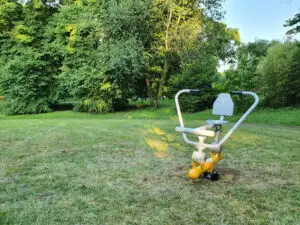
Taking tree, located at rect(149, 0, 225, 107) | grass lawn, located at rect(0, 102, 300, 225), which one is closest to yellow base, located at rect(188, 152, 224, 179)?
grass lawn, located at rect(0, 102, 300, 225)

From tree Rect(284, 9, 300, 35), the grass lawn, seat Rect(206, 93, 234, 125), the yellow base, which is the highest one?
tree Rect(284, 9, 300, 35)

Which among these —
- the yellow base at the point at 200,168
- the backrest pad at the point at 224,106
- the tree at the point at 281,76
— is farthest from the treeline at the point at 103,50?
the yellow base at the point at 200,168

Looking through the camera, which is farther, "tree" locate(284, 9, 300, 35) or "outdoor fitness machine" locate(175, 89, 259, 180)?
"tree" locate(284, 9, 300, 35)

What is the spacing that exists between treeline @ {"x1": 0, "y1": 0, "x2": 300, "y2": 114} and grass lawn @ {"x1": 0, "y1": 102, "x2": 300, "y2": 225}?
663 cm

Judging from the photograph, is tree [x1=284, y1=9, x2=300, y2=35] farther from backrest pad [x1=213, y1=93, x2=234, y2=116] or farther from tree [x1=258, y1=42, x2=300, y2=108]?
backrest pad [x1=213, y1=93, x2=234, y2=116]

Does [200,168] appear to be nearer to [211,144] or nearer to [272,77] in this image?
[211,144]

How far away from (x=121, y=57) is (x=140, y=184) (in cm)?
864

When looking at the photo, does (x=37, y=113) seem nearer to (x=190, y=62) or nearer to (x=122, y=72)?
(x=122, y=72)

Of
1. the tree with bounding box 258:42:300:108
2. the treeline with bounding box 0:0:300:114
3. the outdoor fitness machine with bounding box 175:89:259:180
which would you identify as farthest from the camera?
the treeline with bounding box 0:0:300:114

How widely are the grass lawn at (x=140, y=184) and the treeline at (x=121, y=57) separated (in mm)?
6634

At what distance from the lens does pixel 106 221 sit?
2.05m

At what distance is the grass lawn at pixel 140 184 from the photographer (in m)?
2.15

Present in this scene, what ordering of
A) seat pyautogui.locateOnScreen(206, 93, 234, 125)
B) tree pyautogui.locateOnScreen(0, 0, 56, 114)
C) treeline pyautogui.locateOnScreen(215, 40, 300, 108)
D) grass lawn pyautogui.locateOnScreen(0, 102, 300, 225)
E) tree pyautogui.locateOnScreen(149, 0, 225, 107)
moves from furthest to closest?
tree pyautogui.locateOnScreen(0, 0, 56, 114), tree pyautogui.locateOnScreen(149, 0, 225, 107), treeline pyautogui.locateOnScreen(215, 40, 300, 108), seat pyautogui.locateOnScreen(206, 93, 234, 125), grass lawn pyautogui.locateOnScreen(0, 102, 300, 225)

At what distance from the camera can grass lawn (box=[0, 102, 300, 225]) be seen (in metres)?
2.15
